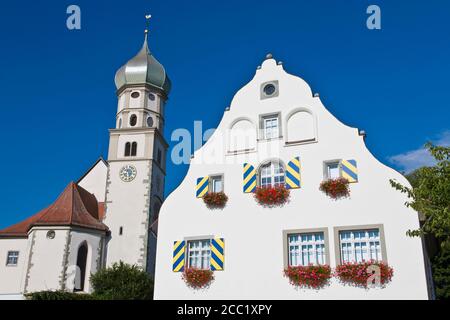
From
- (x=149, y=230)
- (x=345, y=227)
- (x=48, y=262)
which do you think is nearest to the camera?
(x=345, y=227)

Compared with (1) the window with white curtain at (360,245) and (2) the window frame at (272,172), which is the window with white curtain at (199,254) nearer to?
(2) the window frame at (272,172)

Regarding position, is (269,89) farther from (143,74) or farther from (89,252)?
(143,74)

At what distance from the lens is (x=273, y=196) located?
16219 mm

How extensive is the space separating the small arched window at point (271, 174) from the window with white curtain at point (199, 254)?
2810mm

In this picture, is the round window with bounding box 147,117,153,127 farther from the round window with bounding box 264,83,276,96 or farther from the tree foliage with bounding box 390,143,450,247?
the tree foliage with bounding box 390,143,450,247

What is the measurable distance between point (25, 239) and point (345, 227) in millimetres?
25745

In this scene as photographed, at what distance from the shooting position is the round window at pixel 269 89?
18.2 meters

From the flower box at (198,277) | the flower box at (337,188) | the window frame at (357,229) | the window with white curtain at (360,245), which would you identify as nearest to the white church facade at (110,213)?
the flower box at (198,277)

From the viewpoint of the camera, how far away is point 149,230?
33719mm

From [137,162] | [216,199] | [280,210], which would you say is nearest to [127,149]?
[137,162]

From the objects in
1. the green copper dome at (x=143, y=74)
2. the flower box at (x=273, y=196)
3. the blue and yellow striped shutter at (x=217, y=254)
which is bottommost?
the blue and yellow striped shutter at (x=217, y=254)
